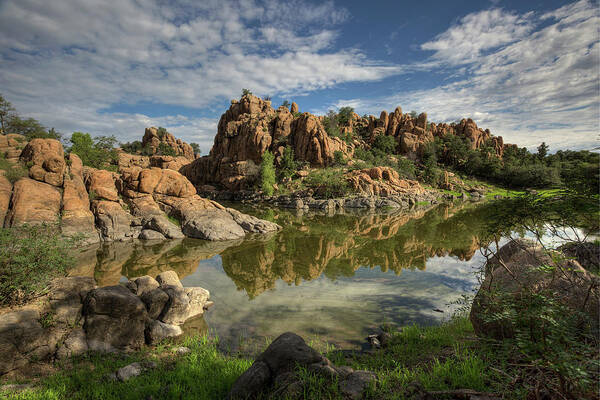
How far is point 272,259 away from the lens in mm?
17453

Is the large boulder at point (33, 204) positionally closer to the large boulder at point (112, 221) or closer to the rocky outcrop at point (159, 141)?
the large boulder at point (112, 221)

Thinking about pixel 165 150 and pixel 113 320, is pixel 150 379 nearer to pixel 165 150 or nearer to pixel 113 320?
pixel 113 320

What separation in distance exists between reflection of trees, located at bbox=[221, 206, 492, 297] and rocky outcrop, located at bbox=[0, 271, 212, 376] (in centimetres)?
411

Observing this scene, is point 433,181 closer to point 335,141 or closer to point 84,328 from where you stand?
point 335,141

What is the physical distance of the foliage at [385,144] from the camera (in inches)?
3403

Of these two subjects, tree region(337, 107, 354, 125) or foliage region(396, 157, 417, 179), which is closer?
foliage region(396, 157, 417, 179)

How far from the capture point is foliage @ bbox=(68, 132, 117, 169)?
47.9m

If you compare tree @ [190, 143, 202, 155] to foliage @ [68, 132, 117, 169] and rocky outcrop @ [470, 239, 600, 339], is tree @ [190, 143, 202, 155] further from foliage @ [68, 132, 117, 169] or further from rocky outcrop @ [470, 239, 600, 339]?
rocky outcrop @ [470, 239, 600, 339]

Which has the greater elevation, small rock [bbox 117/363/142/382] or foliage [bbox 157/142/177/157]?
foliage [bbox 157/142/177/157]

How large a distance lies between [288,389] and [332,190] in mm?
49718

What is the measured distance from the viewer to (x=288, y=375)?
196 inches

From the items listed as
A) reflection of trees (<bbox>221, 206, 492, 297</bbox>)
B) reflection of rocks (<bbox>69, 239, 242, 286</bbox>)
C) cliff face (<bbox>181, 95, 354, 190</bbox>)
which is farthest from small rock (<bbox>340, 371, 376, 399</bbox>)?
cliff face (<bbox>181, 95, 354, 190</bbox>)

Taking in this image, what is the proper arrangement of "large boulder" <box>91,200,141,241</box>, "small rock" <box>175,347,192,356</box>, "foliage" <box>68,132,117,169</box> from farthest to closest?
"foliage" <box>68,132,117,169</box>, "large boulder" <box>91,200,141,241</box>, "small rock" <box>175,347,192,356</box>

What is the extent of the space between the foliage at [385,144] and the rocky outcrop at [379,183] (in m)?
24.9
